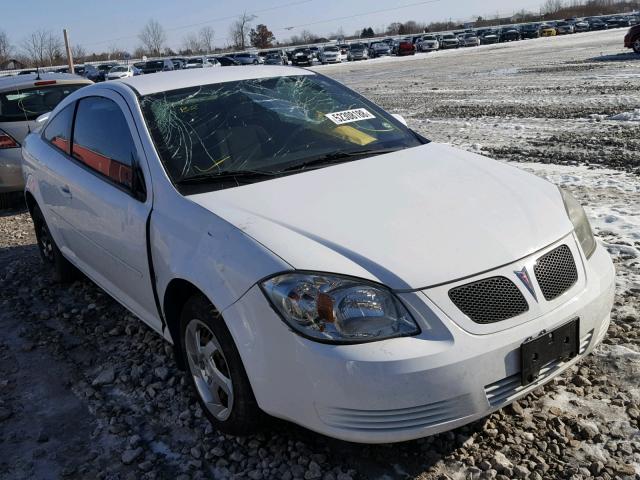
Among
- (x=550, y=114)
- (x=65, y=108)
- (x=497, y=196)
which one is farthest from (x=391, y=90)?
(x=497, y=196)

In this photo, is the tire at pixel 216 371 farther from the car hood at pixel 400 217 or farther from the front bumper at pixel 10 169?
the front bumper at pixel 10 169

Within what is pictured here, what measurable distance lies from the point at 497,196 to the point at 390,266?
2.81 feet

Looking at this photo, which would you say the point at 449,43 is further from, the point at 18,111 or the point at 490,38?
the point at 18,111

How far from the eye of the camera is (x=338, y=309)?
2.33m

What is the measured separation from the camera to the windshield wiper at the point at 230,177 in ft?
10.2

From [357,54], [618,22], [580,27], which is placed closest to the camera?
[357,54]

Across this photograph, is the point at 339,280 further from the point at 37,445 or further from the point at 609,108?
the point at 609,108

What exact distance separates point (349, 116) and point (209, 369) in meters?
1.83

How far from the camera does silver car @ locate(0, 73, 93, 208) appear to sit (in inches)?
289

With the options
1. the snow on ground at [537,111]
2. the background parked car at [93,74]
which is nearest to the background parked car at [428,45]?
the background parked car at [93,74]

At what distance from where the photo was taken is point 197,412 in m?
3.13

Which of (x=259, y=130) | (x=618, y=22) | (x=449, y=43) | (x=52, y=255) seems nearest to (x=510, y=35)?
(x=449, y=43)

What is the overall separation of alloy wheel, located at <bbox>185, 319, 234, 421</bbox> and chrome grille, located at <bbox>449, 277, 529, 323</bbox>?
1.03 metres

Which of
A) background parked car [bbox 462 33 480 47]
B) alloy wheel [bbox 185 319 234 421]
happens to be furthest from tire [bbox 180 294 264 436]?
A: background parked car [bbox 462 33 480 47]
